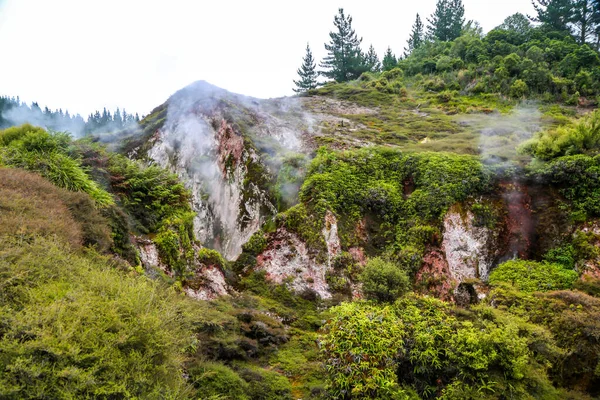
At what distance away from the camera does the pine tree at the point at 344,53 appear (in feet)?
176

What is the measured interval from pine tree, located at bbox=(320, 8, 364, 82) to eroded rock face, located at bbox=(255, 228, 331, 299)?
42568 millimetres

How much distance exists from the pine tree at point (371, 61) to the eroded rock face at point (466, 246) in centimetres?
4273

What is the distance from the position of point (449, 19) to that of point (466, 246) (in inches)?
2010

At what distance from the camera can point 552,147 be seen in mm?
16453

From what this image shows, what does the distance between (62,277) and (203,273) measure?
7422 mm

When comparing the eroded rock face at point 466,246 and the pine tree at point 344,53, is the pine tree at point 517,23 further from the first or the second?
the eroded rock face at point 466,246

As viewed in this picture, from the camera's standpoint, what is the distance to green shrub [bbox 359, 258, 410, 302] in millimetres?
10727

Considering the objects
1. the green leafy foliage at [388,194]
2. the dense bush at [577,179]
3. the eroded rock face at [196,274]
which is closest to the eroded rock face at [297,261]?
the green leafy foliage at [388,194]

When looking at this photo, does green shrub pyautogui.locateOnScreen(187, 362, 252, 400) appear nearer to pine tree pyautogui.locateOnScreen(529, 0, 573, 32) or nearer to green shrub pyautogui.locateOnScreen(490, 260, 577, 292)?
green shrub pyautogui.locateOnScreen(490, 260, 577, 292)

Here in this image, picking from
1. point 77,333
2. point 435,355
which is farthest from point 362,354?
point 77,333

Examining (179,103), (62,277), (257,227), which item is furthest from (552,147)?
(179,103)

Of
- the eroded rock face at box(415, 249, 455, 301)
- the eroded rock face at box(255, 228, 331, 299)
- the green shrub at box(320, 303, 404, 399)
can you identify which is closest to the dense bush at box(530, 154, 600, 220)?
the eroded rock face at box(415, 249, 455, 301)

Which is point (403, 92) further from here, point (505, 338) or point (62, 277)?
point (62, 277)

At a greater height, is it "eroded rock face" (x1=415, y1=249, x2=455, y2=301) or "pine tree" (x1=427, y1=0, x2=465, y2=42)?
"pine tree" (x1=427, y1=0, x2=465, y2=42)
